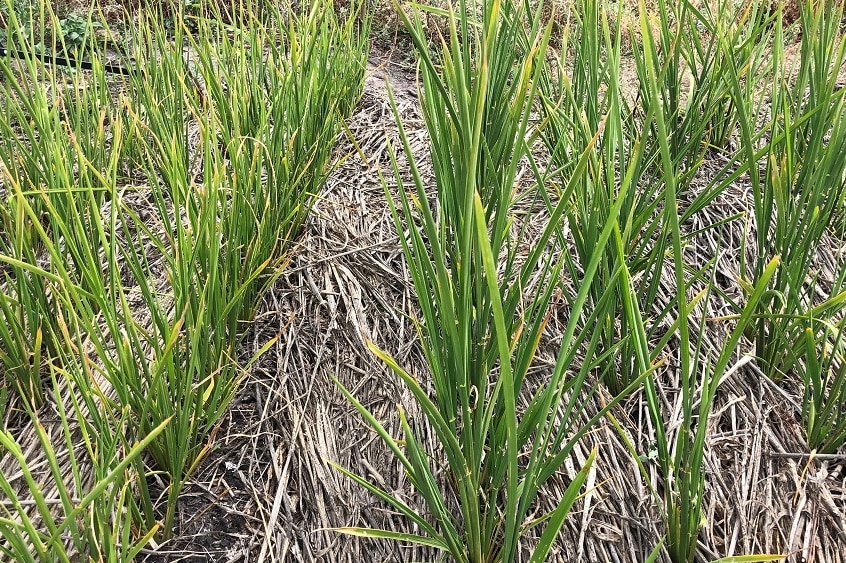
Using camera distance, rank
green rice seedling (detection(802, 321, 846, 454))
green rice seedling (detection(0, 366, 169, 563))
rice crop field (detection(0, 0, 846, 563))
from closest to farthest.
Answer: green rice seedling (detection(0, 366, 169, 563)), rice crop field (detection(0, 0, 846, 563)), green rice seedling (detection(802, 321, 846, 454))

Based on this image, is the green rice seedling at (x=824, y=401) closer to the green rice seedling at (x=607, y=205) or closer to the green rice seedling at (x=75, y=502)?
the green rice seedling at (x=607, y=205)

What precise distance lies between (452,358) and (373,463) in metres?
0.30

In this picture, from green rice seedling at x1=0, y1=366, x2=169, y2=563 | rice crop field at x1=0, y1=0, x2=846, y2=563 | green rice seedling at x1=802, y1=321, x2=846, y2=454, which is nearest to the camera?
green rice seedling at x1=0, y1=366, x2=169, y2=563

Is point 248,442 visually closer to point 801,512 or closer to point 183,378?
point 183,378

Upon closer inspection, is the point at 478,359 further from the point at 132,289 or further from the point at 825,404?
the point at 132,289

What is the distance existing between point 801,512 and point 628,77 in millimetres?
1519

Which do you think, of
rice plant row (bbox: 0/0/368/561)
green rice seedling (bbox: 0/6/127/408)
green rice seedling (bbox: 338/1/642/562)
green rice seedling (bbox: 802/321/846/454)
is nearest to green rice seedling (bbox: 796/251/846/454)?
green rice seedling (bbox: 802/321/846/454)

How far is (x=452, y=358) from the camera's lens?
2.19 feet

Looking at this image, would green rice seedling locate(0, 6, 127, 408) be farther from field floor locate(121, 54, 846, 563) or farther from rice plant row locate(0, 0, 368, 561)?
field floor locate(121, 54, 846, 563)

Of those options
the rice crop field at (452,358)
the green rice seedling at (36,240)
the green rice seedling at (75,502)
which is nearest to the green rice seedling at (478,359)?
the rice crop field at (452,358)

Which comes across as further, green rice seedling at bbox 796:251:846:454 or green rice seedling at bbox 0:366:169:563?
green rice seedling at bbox 796:251:846:454

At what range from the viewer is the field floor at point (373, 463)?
2.52 ft

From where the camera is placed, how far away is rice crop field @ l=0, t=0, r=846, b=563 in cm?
64

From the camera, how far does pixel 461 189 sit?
70 centimetres
